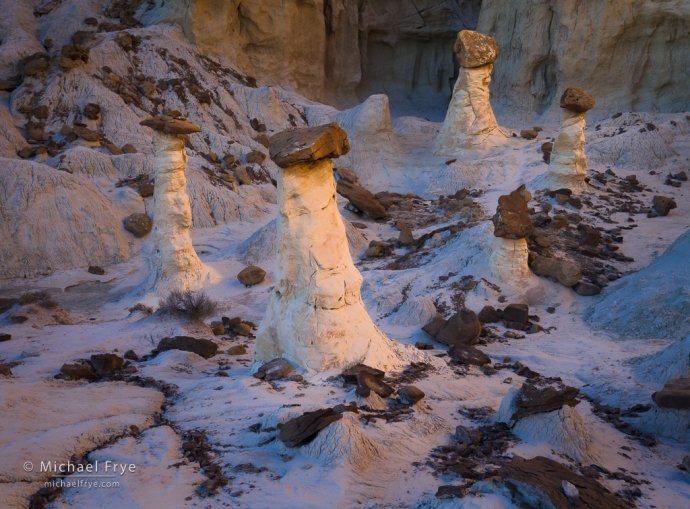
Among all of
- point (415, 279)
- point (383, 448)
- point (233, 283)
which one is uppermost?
point (383, 448)

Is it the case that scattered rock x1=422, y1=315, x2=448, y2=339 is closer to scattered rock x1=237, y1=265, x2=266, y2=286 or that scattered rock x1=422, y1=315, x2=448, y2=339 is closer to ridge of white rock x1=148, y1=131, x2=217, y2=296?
scattered rock x1=237, y1=265, x2=266, y2=286

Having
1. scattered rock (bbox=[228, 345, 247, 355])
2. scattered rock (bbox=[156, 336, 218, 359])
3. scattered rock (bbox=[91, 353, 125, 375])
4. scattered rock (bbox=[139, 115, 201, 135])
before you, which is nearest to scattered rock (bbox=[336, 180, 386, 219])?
scattered rock (bbox=[139, 115, 201, 135])

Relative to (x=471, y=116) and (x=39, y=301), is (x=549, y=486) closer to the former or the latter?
(x=39, y=301)

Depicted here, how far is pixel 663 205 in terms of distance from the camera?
556 inches

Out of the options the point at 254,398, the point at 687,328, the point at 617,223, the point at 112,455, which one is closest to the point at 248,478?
the point at 112,455

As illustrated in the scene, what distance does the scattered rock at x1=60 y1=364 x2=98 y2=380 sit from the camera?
690cm

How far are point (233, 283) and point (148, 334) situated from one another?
349cm

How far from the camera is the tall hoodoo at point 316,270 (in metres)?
6.68

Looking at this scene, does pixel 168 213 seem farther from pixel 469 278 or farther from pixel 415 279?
pixel 469 278

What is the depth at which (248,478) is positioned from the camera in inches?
183

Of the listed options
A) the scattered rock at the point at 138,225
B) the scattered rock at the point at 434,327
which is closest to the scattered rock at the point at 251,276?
the scattered rock at the point at 138,225

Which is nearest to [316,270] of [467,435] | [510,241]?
[467,435]

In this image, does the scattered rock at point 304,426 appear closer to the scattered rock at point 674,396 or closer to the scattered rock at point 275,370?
the scattered rock at point 275,370

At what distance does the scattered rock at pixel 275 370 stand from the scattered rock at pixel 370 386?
80cm
